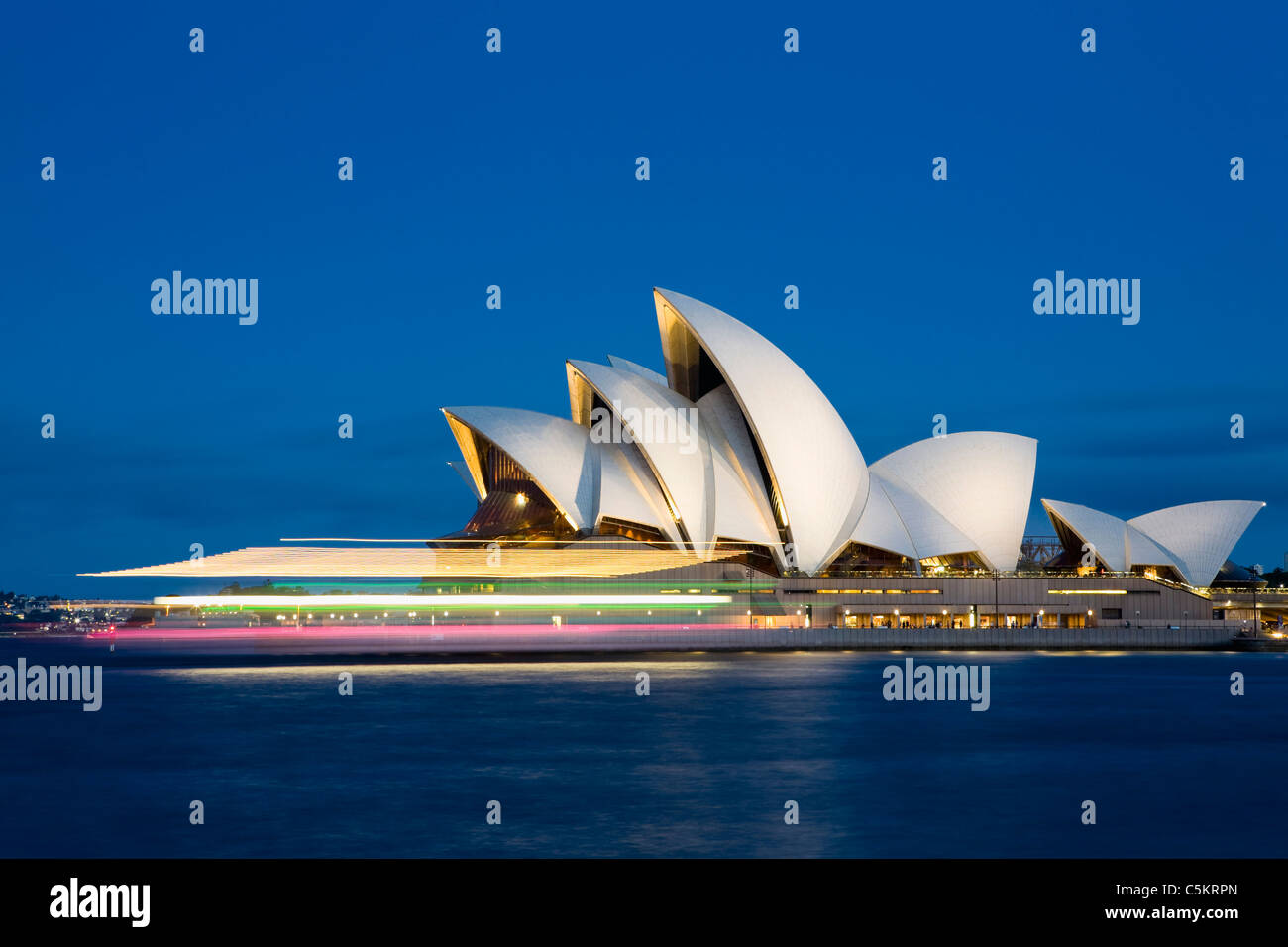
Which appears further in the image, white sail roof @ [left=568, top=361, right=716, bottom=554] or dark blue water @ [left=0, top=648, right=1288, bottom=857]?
white sail roof @ [left=568, top=361, right=716, bottom=554]

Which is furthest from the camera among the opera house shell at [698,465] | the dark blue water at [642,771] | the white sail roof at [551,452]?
the white sail roof at [551,452]

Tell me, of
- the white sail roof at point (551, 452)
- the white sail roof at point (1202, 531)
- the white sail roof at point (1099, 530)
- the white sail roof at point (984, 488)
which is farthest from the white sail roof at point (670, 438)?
the white sail roof at point (1202, 531)

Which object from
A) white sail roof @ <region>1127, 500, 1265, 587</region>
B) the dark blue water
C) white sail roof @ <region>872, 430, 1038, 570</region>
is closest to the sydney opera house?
white sail roof @ <region>872, 430, 1038, 570</region>

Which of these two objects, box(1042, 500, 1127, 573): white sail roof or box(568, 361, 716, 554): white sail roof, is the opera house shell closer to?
box(568, 361, 716, 554): white sail roof

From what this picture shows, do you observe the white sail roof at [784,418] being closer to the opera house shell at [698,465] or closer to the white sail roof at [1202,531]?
the opera house shell at [698,465]
